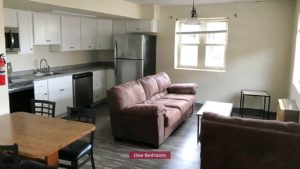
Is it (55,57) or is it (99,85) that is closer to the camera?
(55,57)

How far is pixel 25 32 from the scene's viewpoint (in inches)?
181

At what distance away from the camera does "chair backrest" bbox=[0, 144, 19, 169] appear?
1766 millimetres

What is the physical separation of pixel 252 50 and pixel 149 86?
8.61ft

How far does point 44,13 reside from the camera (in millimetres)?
4945

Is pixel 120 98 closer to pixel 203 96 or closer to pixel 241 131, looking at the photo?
pixel 241 131

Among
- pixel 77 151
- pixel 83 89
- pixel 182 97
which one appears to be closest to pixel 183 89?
pixel 182 97

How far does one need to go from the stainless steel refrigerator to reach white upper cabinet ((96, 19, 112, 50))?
0.48m

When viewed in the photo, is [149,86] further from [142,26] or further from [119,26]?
[119,26]

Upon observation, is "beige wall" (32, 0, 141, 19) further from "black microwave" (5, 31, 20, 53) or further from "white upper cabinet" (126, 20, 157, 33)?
"black microwave" (5, 31, 20, 53)

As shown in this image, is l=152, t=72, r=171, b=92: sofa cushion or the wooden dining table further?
l=152, t=72, r=171, b=92: sofa cushion

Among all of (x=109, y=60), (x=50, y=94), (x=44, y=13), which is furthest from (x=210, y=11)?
(x=50, y=94)

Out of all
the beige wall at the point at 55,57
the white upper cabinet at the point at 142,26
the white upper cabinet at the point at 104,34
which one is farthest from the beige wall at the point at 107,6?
the beige wall at the point at 55,57

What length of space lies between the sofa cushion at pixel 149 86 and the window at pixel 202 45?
5.78 ft

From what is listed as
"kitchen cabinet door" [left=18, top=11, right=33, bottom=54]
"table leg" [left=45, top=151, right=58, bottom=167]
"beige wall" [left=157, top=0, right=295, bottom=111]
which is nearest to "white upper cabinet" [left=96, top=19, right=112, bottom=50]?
"beige wall" [left=157, top=0, right=295, bottom=111]
